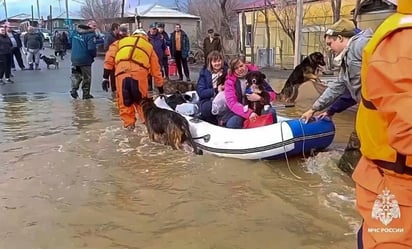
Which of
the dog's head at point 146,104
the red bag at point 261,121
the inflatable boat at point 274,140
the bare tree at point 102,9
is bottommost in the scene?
the inflatable boat at point 274,140

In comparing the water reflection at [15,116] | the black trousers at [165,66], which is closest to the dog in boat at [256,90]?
the water reflection at [15,116]

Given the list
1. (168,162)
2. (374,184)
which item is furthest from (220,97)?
(374,184)

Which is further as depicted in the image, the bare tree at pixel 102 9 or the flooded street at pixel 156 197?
the bare tree at pixel 102 9

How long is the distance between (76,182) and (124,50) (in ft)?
9.92

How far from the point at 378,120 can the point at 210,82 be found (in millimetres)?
5930

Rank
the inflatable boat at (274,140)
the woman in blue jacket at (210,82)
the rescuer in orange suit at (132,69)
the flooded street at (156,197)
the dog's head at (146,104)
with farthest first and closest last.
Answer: the rescuer in orange suit at (132,69), the dog's head at (146,104), the woman in blue jacket at (210,82), the inflatable boat at (274,140), the flooded street at (156,197)

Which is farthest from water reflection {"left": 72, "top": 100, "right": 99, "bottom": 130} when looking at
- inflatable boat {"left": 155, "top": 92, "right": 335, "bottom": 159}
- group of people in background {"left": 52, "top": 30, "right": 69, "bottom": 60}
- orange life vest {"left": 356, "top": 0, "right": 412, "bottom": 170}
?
group of people in background {"left": 52, "top": 30, "right": 69, "bottom": 60}

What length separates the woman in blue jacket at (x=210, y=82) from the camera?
768cm

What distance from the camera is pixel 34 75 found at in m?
19.7

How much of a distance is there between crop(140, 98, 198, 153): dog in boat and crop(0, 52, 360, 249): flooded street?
152 millimetres

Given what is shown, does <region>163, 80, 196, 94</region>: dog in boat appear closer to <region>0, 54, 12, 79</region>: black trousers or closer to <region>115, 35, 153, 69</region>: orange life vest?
<region>115, 35, 153, 69</region>: orange life vest

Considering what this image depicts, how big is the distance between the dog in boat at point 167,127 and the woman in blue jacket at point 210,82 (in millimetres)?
480

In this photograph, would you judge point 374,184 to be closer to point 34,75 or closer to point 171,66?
point 171,66

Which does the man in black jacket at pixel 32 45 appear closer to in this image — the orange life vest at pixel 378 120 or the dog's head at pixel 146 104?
the dog's head at pixel 146 104
